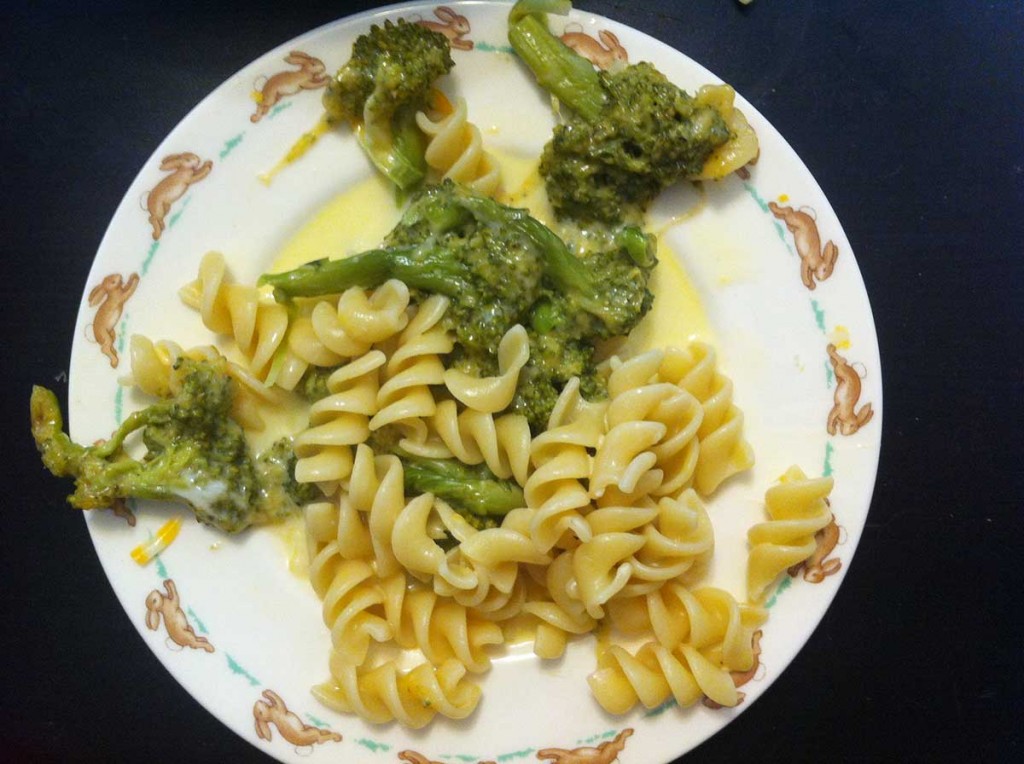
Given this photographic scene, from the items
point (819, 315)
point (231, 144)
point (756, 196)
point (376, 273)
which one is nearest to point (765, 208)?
point (756, 196)

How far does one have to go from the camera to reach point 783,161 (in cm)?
236

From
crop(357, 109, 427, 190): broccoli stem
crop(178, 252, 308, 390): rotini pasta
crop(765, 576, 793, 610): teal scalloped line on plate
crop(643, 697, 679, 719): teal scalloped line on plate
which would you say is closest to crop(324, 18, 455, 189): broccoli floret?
crop(357, 109, 427, 190): broccoli stem

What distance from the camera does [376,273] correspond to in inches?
90.0

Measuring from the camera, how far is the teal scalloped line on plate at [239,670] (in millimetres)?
2379

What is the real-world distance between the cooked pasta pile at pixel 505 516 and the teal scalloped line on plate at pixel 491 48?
884mm

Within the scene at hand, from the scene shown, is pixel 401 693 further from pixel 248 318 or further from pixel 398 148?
pixel 398 148

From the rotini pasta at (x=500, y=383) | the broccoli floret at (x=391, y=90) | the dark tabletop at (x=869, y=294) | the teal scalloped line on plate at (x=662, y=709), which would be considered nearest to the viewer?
the rotini pasta at (x=500, y=383)

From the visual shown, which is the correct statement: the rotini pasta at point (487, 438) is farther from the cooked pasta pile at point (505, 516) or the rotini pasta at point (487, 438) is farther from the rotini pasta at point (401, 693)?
the rotini pasta at point (401, 693)

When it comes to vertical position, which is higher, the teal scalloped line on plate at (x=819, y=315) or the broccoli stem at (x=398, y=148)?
the broccoli stem at (x=398, y=148)

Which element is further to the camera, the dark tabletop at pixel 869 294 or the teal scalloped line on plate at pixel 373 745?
the dark tabletop at pixel 869 294

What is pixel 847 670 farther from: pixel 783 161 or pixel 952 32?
pixel 952 32

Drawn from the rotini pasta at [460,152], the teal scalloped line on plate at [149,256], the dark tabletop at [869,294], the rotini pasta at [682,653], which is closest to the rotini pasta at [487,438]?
the rotini pasta at [682,653]

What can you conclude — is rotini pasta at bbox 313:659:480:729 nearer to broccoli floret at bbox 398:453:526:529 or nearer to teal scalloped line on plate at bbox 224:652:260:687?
teal scalloped line on plate at bbox 224:652:260:687

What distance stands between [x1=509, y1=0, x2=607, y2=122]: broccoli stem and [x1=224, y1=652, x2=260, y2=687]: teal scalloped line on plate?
220 centimetres
